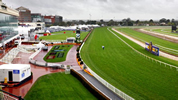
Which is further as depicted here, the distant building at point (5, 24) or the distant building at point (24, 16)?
the distant building at point (24, 16)

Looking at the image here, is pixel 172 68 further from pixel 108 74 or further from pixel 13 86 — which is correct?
pixel 13 86

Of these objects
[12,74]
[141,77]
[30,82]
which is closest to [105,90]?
[141,77]

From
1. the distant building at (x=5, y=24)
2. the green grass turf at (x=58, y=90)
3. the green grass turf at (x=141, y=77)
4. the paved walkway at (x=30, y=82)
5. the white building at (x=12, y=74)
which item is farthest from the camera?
the distant building at (x=5, y=24)

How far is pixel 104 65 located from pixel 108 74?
4.21 m

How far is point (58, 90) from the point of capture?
16.0 meters

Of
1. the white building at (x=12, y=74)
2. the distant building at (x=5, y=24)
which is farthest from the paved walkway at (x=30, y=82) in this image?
the distant building at (x=5, y=24)

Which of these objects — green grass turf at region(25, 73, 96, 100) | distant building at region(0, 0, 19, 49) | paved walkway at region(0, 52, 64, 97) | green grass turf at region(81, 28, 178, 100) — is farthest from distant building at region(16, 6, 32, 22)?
green grass turf at region(25, 73, 96, 100)

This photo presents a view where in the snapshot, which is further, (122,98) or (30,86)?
(30,86)

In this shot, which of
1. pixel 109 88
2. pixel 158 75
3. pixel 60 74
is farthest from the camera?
pixel 60 74

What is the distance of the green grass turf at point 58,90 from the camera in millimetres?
14469

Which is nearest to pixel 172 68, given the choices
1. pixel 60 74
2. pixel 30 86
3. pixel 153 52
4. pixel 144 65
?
pixel 144 65

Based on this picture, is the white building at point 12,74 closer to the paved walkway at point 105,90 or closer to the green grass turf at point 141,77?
the paved walkway at point 105,90

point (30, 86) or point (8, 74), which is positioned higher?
point (8, 74)

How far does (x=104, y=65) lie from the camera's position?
979 inches
